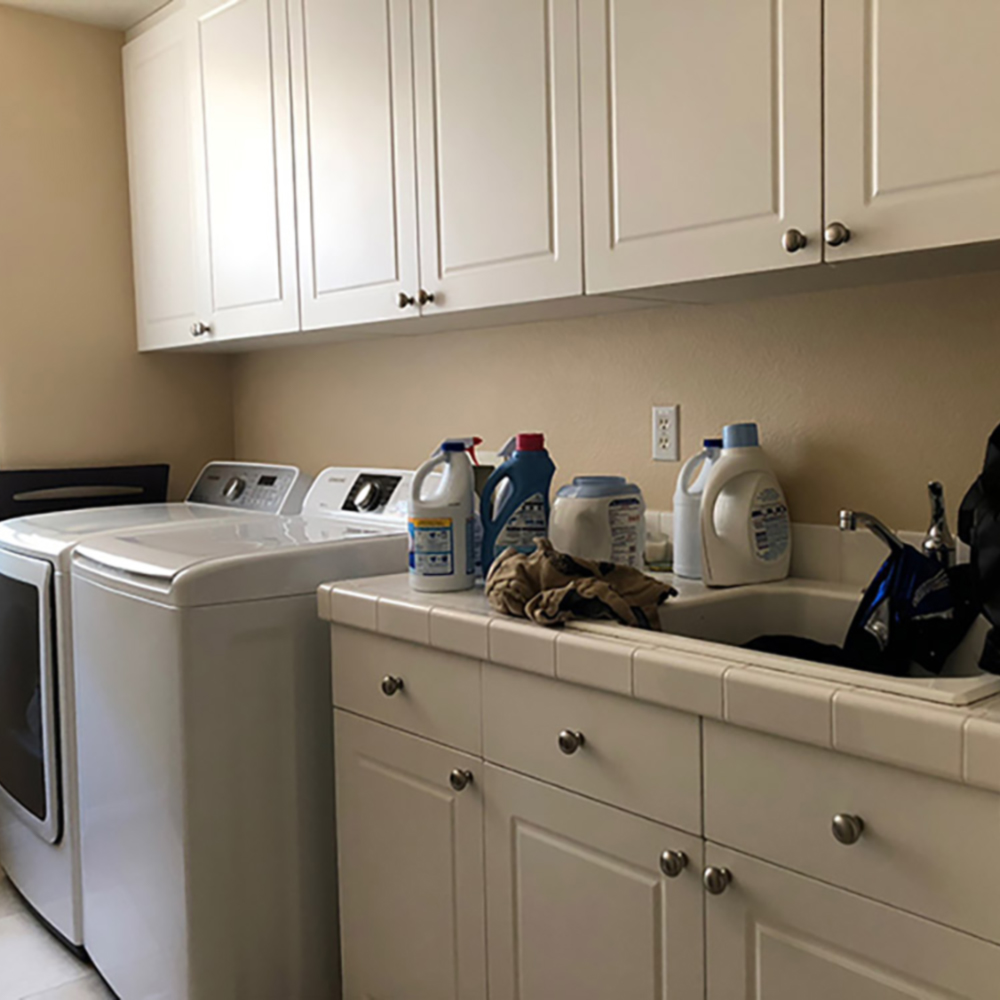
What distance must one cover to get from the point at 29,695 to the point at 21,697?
0.19ft

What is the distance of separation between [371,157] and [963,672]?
1450 mm

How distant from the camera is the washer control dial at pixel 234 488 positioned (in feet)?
9.49

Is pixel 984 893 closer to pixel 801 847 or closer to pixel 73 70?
pixel 801 847

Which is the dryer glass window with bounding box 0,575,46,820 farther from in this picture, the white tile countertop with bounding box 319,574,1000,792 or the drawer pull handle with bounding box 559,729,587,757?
the drawer pull handle with bounding box 559,729,587,757

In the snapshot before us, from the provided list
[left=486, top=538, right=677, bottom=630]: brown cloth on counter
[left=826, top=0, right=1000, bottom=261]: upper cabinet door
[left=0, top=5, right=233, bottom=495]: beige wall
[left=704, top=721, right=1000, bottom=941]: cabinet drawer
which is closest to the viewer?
[left=704, top=721, right=1000, bottom=941]: cabinet drawer

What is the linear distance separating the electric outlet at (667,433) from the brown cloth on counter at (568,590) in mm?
453

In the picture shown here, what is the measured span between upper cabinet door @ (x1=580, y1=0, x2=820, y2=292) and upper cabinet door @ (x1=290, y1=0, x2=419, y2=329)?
50 cm

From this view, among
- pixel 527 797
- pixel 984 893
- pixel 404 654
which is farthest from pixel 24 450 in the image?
pixel 984 893

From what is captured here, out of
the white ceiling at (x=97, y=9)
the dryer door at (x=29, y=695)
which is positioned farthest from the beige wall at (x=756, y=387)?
the white ceiling at (x=97, y=9)

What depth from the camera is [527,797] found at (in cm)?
→ 146

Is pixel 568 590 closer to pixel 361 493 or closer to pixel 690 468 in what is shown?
pixel 690 468

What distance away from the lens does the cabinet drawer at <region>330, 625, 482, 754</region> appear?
5.10 feet

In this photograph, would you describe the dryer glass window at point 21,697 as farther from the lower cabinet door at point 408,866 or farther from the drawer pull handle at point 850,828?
the drawer pull handle at point 850,828

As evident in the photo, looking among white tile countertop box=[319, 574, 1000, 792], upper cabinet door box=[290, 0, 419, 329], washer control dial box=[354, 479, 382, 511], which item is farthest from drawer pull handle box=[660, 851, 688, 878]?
washer control dial box=[354, 479, 382, 511]
